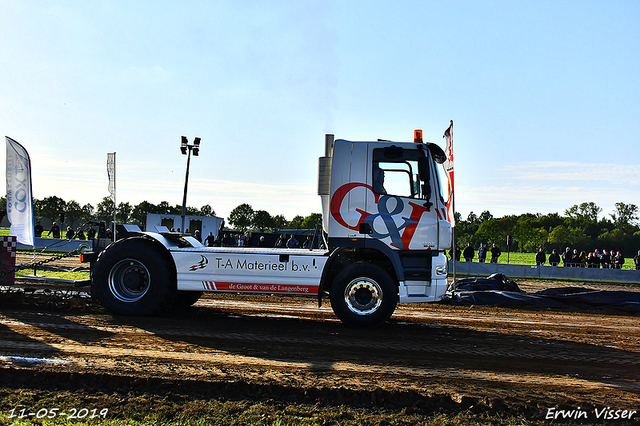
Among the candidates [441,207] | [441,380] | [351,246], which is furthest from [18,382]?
[441,207]

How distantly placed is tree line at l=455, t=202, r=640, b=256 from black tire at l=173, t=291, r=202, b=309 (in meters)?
66.6

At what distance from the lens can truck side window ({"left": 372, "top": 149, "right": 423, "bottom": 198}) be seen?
25.7ft

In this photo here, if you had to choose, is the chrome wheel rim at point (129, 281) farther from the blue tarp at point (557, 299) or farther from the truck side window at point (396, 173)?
the blue tarp at point (557, 299)

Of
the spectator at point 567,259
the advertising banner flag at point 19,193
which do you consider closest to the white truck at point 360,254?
the advertising banner flag at point 19,193

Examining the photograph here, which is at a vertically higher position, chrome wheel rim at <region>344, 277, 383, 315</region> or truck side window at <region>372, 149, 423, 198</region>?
truck side window at <region>372, 149, 423, 198</region>

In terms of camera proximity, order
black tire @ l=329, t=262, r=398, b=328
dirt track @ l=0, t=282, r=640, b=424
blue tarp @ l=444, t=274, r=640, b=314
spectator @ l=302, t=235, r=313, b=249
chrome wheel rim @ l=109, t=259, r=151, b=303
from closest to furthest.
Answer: dirt track @ l=0, t=282, r=640, b=424 < black tire @ l=329, t=262, r=398, b=328 < chrome wheel rim @ l=109, t=259, r=151, b=303 < spectator @ l=302, t=235, r=313, b=249 < blue tarp @ l=444, t=274, r=640, b=314

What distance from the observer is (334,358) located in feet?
19.0

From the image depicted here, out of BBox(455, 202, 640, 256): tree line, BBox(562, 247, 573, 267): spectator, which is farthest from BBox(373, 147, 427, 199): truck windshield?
BBox(455, 202, 640, 256): tree line

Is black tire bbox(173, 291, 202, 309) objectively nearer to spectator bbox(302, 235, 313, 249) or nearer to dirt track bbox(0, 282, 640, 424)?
dirt track bbox(0, 282, 640, 424)

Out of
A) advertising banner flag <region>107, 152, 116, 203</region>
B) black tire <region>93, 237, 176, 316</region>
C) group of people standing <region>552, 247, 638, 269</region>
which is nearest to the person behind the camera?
black tire <region>93, 237, 176, 316</region>

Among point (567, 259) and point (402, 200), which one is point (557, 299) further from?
point (567, 259)

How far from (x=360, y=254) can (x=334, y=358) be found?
2.52 m

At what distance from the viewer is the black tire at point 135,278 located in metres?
8.16

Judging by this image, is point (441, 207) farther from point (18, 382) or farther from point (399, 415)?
point (18, 382)
